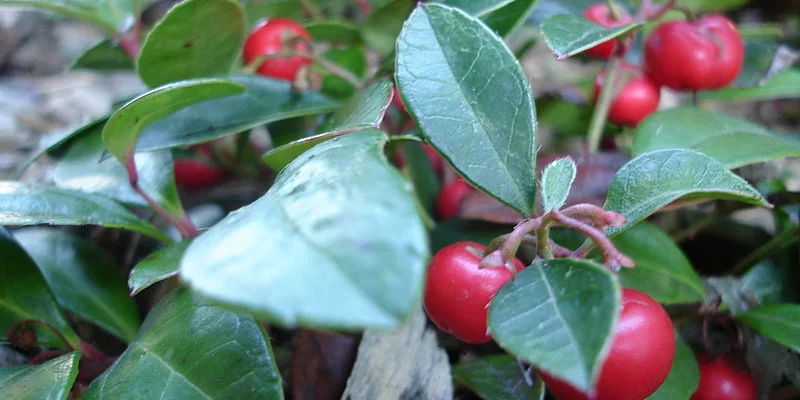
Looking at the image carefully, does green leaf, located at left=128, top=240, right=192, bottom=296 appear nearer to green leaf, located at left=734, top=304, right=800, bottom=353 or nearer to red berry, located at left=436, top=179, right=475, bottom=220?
red berry, located at left=436, top=179, right=475, bottom=220

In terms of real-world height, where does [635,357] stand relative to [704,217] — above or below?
above

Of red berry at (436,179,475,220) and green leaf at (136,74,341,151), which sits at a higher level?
green leaf at (136,74,341,151)

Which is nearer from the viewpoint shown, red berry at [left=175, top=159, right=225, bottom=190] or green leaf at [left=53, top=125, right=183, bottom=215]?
green leaf at [left=53, top=125, right=183, bottom=215]

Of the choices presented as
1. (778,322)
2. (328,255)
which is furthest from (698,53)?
(328,255)

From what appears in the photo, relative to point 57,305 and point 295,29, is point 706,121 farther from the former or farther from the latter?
point 57,305

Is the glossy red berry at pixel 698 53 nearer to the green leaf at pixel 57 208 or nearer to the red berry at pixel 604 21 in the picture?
the red berry at pixel 604 21

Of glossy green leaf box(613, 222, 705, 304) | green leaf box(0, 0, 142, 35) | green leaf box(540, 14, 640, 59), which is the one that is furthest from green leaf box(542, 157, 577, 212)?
green leaf box(0, 0, 142, 35)

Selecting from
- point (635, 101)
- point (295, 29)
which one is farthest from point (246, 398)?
point (635, 101)

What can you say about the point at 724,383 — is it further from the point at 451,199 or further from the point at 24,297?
the point at 24,297
